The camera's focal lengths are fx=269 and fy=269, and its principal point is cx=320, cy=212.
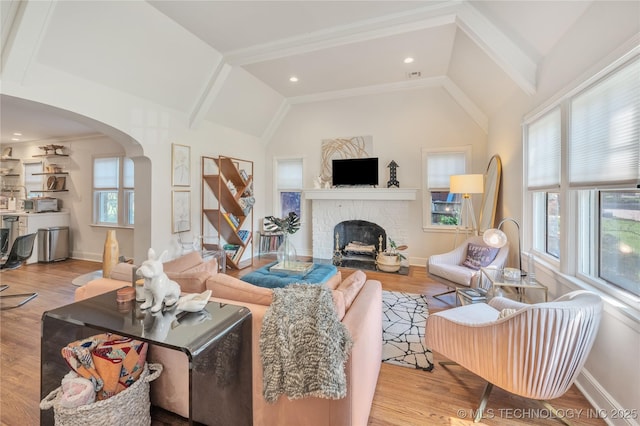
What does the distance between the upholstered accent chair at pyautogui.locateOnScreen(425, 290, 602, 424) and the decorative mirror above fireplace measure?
8.45 feet

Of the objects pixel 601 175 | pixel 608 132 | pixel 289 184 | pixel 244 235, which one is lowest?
pixel 244 235

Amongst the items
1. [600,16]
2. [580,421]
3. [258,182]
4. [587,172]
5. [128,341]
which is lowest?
[580,421]

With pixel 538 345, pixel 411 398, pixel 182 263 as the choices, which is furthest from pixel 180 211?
pixel 538 345

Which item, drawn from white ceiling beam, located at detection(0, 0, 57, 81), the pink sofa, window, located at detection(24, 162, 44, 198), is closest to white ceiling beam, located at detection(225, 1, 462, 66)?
white ceiling beam, located at detection(0, 0, 57, 81)

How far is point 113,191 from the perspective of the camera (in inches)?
215

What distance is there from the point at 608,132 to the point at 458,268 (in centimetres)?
196

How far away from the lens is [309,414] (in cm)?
132

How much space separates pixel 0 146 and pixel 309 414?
9758 mm

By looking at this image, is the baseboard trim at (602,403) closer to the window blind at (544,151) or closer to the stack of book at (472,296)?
the stack of book at (472,296)

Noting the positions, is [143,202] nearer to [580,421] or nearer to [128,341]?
[128,341]

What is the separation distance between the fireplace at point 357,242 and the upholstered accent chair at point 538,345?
144 inches

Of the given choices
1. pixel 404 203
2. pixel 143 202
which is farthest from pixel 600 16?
pixel 143 202

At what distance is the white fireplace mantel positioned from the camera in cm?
501

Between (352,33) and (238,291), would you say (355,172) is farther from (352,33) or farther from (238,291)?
(238,291)
